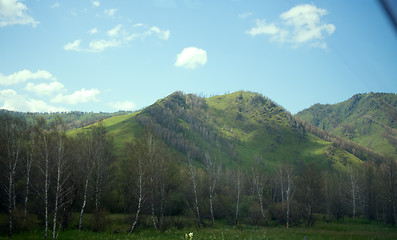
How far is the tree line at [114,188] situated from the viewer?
1271 inches

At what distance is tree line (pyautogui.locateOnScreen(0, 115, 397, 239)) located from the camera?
3228cm

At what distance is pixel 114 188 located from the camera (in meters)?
52.1

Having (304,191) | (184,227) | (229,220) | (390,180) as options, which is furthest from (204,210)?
(390,180)

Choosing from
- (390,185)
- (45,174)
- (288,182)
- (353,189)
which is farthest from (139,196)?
(353,189)

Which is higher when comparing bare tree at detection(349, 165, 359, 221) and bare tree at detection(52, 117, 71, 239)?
bare tree at detection(52, 117, 71, 239)

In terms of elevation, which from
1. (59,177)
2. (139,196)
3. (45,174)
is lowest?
(139,196)

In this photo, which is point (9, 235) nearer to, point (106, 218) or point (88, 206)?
point (106, 218)

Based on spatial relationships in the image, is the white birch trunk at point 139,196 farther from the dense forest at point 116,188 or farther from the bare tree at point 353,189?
the bare tree at point 353,189

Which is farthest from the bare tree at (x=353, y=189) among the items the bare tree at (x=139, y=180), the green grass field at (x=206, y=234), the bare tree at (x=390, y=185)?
the bare tree at (x=139, y=180)

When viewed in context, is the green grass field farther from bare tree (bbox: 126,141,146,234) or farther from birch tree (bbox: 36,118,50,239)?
birch tree (bbox: 36,118,50,239)

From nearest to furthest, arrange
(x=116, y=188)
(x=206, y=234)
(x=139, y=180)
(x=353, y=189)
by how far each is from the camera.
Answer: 1. (x=206, y=234)
2. (x=139, y=180)
3. (x=116, y=188)
4. (x=353, y=189)

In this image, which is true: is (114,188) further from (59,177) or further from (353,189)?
(353,189)

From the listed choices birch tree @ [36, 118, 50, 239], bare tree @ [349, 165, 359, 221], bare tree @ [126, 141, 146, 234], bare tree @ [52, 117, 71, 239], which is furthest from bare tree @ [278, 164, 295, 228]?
birch tree @ [36, 118, 50, 239]

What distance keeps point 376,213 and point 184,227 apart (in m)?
57.7
